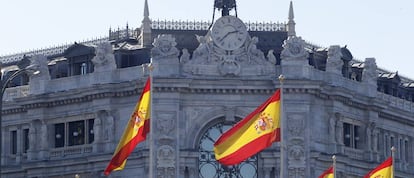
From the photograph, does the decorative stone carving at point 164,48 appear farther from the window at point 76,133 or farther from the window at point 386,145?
the window at point 386,145

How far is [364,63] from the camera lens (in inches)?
4914

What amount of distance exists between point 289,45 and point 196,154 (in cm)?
1013

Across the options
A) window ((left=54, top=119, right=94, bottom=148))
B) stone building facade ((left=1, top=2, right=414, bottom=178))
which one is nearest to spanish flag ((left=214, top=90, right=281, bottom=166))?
stone building facade ((left=1, top=2, right=414, bottom=178))

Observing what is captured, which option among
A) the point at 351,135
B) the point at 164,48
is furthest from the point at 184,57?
the point at 351,135

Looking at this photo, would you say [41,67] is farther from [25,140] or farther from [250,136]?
[250,136]

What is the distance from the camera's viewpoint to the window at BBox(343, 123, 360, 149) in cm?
12081

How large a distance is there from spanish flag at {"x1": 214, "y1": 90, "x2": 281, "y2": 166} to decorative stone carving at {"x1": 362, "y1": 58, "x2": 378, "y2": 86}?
43.0 meters

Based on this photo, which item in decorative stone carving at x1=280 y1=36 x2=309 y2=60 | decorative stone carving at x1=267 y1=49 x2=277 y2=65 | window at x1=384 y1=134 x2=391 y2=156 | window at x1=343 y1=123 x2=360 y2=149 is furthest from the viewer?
window at x1=384 y1=134 x2=391 y2=156

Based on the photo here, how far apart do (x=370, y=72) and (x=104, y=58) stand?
21228 millimetres

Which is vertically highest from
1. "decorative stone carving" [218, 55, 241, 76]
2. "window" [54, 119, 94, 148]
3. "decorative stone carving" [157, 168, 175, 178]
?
"decorative stone carving" [218, 55, 241, 76]

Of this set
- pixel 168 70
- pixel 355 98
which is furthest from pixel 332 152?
pixel 168 70

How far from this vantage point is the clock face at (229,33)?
112250 millimetres

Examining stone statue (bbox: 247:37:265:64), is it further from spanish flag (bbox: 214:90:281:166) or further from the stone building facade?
spanish flag (bbox: 214:90:281:166)

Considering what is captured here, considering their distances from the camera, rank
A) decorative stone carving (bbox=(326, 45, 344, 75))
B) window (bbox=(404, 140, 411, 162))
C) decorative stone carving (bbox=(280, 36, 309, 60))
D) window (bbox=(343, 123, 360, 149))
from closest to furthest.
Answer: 1. decorative stone carving (bbox=(280, 36, 309, 60))
2. decorative stone carving (bbox=(326, 45, 344, 75))
3. window (bbox=(343, 123, 360, 149))
4. window (bbox=(404, 140, 411, 162))
